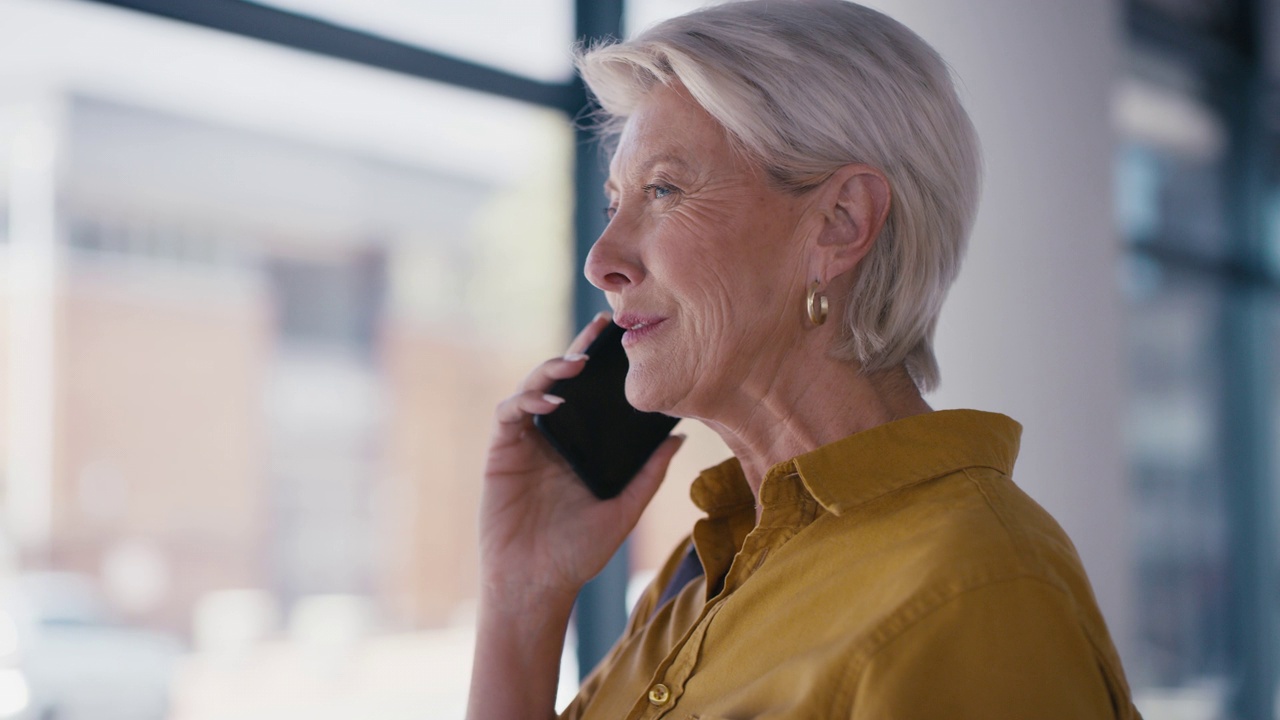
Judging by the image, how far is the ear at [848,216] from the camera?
1157 millimetres

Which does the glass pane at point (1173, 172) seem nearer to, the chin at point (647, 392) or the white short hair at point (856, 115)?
the white short hair at point (856, 115)

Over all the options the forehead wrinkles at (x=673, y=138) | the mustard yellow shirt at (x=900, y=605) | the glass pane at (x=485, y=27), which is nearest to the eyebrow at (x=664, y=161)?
the forehead wrinkles at (x=673, y=138)

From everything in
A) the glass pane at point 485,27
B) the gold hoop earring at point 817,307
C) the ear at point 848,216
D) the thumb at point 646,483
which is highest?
the glass pane at point 485,27

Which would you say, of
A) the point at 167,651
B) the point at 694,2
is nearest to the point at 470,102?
the point at 694,2

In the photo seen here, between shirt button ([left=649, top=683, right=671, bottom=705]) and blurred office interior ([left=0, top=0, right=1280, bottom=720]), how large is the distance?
1.10 metres

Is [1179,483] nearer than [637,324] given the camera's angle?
No

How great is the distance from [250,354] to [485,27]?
37.0 inches

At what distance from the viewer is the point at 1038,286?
2248 millimetres

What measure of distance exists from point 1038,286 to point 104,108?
2.05 m

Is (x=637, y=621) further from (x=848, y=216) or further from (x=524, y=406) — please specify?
(x=848, y=216)

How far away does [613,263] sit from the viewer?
121cm

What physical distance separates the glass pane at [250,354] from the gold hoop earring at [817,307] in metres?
1.17

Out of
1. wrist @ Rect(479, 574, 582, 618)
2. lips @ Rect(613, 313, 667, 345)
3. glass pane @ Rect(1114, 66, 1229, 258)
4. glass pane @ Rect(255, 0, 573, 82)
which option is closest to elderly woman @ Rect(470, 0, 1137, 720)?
lips @ Rect(613, 313, 667, 345)

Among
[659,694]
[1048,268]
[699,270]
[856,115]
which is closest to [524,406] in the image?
[699,270]
